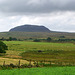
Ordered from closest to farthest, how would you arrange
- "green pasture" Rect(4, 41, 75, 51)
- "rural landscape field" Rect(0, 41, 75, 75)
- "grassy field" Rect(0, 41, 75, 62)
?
"rural landscape field" Rect(0, 41, 75, 75) < "grassy field" Rect(0, 41, 75, 62) < "green pasture" Rect(4, 41, 75, 51)

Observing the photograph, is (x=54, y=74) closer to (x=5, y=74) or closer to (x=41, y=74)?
(x=41, y=74)

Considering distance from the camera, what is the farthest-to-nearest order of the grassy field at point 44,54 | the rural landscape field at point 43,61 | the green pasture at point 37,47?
the green pasture at point 37,47 < the grassy field at point 44,54 < the rural landscape field at point 43,61

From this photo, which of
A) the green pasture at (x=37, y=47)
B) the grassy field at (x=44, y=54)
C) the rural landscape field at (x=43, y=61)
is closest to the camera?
the rural landscape field at (x=43, y=61)

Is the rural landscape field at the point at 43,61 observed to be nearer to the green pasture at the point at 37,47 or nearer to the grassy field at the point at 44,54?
the grassy field at the point at 44,54

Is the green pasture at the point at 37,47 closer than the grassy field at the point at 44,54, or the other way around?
the grassy field at the point at 44,54

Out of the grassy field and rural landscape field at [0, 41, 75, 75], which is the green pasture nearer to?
the grassy field

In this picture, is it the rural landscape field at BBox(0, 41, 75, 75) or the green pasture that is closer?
the rural landscape field at BBox(0, 41, 75, 75)

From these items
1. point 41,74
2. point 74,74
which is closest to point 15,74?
point 41,74

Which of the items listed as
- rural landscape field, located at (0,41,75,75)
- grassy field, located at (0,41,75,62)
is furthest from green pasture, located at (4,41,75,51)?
rural landscape field, located at (0,41,75,75)

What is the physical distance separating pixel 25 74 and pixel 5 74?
9.54 feet

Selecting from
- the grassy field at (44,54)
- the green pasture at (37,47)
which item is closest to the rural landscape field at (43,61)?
the grassy field at (44,54)

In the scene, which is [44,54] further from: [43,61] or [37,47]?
[37,47]

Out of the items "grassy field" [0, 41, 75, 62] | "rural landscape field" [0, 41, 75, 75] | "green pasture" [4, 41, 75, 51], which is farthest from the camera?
"green pasture" [4, 41, 75, 51]

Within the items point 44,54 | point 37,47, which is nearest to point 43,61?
point 44,54
